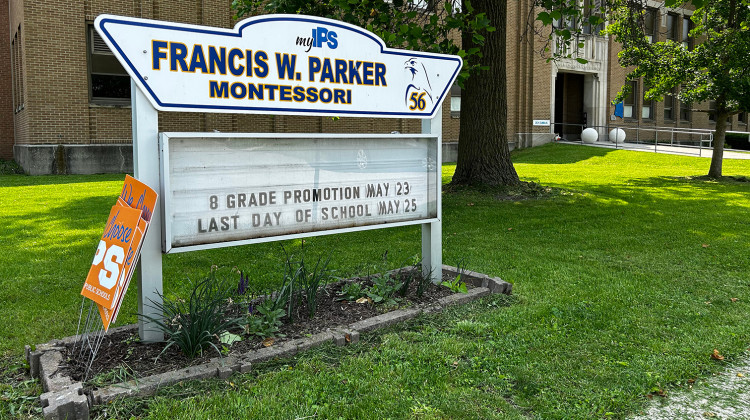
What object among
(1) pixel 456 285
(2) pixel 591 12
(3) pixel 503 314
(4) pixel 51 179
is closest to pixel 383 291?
(1) pixel 456 285

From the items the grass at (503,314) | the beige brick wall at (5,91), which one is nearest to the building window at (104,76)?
the beige brick wall at (5,91)

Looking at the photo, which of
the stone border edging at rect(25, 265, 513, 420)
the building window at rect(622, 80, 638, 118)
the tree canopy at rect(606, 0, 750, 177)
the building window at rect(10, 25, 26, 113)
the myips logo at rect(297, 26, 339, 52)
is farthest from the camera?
the building window at rect(622, 80, 638, 118)

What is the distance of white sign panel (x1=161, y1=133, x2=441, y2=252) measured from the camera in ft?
11.7

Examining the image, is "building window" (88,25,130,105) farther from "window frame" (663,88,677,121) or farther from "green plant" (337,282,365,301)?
"window frame" (663,88,677,121)

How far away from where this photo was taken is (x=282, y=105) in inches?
153

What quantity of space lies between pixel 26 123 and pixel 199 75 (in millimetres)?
16669

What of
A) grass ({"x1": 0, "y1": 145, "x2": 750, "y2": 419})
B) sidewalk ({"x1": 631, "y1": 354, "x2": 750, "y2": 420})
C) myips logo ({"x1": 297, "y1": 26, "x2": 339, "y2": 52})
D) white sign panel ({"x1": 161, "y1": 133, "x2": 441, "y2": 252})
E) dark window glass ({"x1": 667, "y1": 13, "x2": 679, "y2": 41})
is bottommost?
sidewalk ({"x1": 631, "y1": 354, "x2": 750, "y2": 420})

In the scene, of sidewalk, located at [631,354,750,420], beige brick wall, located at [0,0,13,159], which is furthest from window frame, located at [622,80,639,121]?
sidewalk, located at [631,354,750,420]

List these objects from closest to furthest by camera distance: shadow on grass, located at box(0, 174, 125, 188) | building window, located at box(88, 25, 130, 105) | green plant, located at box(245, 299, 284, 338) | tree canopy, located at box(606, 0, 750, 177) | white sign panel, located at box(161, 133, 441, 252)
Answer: white sign panel, located at box(161, 133, 441, 252) < green plant, located at box(245, 299, 284, 338) < tree canopy, located at box(606, 0, 750, 177) < shadow on grass, located at box(0, 174, 125, 188) < building window, located at box(88, 25, 130, 105)

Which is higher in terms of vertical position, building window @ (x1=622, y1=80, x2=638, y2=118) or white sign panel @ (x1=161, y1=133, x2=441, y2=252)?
building window @ (x1=622, y1=80, x2=638, y2=118)

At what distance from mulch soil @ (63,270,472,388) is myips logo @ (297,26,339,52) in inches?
70.1

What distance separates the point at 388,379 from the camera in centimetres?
329

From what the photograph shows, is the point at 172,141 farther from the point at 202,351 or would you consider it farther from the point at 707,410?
the point at 707,410

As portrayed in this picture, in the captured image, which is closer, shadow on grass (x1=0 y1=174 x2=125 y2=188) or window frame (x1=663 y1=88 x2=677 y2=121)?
shadow on grass (x1=0 y1=174 x2=125 y2=188)
